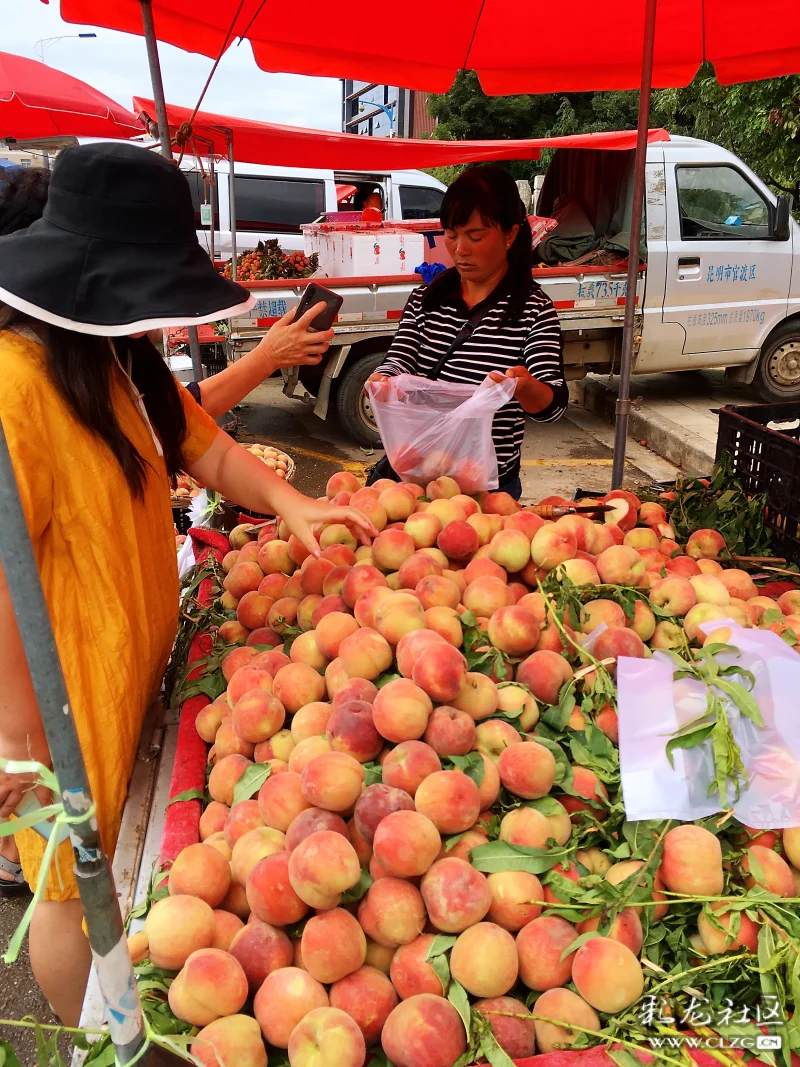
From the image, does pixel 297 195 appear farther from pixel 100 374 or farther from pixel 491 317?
pixel 100 374

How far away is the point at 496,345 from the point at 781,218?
237 inches

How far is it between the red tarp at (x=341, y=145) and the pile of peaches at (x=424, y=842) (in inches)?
258

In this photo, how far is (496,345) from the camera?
289 centimetres

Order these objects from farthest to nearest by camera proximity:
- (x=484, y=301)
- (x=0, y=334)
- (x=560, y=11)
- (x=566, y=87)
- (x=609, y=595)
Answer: (x=566, y=87), (x=560, y=11), (x=484, y=301), (x=609, y=595), (x=0, y=334)

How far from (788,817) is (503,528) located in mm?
1007

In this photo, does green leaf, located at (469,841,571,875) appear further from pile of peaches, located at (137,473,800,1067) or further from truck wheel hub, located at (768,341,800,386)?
truck wheel hub, located at (768,341,800,386)

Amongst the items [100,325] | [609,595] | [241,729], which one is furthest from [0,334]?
[609,595]

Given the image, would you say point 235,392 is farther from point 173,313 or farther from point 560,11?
point 560,11

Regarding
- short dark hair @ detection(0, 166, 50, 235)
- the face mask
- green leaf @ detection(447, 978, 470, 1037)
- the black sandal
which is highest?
short dark hair @ detection(0, 166, 50, 235)

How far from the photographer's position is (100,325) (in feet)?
4.02

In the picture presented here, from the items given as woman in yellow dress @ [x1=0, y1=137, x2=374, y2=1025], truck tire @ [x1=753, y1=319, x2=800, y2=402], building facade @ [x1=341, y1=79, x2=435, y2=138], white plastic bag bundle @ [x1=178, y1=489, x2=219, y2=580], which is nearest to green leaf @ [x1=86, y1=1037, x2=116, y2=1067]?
woman in yellow dress @ [x1=0, y1=137, x2=374, y2=1025]

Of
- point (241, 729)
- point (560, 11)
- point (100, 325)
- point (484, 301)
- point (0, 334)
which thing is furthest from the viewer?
point (560, 11)

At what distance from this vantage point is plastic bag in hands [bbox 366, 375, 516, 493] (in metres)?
2.37

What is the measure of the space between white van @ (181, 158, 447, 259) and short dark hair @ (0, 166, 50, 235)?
7.90 m
